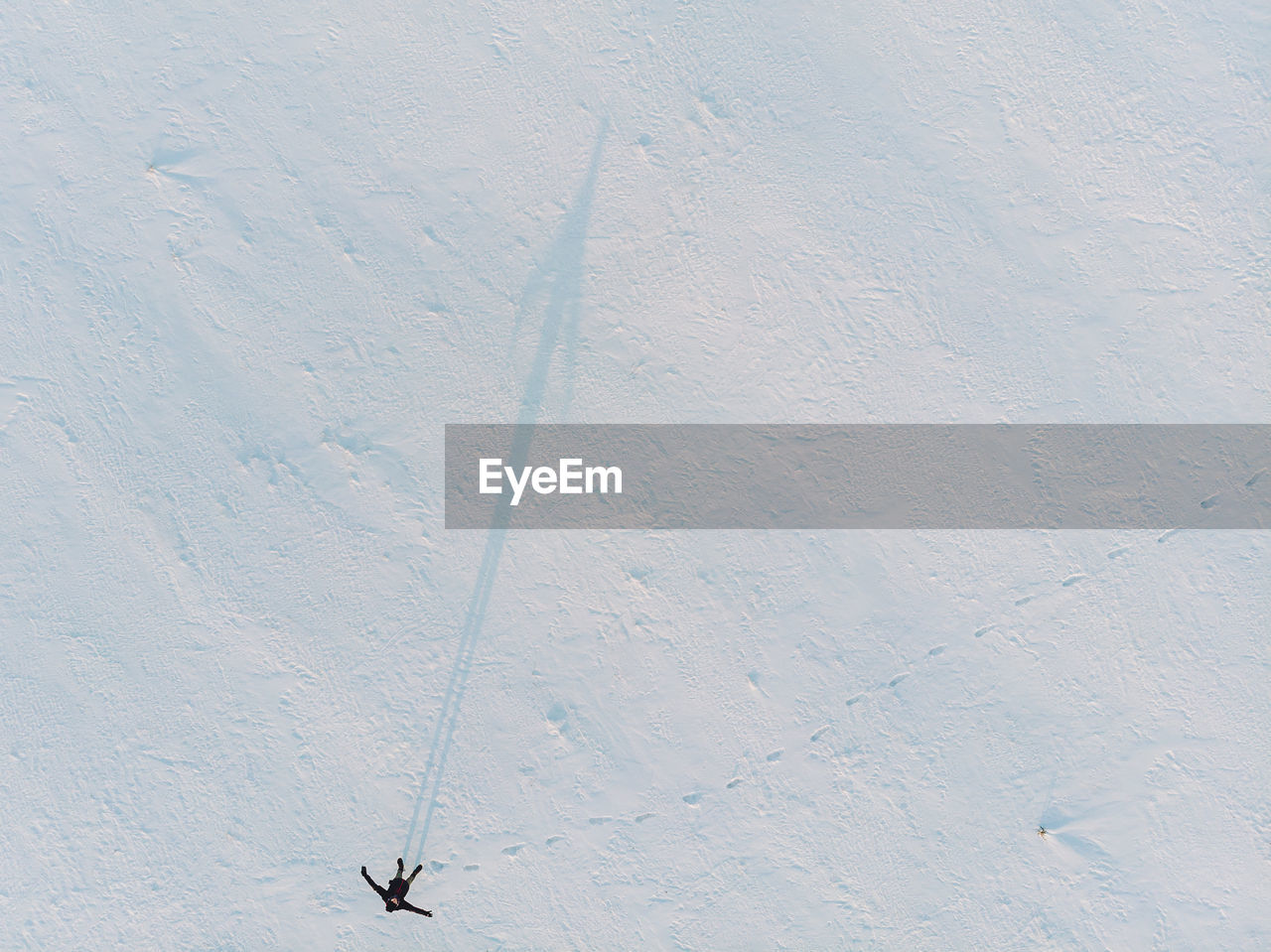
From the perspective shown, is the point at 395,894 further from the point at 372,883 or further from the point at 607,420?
the point at 607,420

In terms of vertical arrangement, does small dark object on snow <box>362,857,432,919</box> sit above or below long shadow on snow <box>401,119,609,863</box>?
below

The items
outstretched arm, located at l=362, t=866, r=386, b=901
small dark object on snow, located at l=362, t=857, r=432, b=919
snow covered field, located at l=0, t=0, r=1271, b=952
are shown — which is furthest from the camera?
snow covered field, located at l=0, t=0, r=1271, b=952

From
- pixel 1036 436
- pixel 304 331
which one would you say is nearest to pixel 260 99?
pixel 304 331

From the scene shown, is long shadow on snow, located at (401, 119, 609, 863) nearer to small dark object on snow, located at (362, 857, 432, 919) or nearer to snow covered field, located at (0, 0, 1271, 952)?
snow covered field, located at (0, 0, 1271, 952)

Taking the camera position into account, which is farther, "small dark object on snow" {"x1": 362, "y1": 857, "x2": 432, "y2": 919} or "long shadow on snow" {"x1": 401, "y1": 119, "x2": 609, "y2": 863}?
"long shadow on snow" {"x1": 401, "y1": 119, "x2": 609, "y2": 863}

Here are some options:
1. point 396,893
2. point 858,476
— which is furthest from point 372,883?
point 858,476

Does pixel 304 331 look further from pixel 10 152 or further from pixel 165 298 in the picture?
pixel 10 152

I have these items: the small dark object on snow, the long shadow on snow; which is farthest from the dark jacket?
the long shadow on snow
